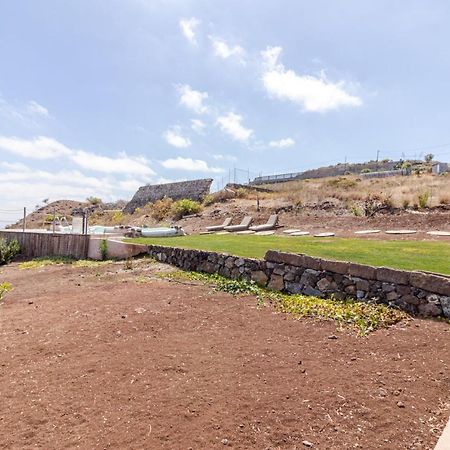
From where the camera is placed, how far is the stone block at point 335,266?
586 centimetres

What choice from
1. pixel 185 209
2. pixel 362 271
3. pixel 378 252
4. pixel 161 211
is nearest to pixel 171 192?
pixel 161 211

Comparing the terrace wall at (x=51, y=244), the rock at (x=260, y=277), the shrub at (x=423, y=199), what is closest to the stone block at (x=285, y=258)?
the rock at (x=260, y=277)

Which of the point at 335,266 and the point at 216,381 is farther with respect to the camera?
the point at 335,266

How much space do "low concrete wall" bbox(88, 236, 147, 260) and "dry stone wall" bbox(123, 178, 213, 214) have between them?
1326 centimetres

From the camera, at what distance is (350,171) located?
4044cm

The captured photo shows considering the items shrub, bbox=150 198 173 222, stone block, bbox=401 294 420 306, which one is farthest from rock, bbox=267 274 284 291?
shrub, bbox=150 198 173 222

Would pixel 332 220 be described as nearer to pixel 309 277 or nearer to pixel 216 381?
pixel 309 277

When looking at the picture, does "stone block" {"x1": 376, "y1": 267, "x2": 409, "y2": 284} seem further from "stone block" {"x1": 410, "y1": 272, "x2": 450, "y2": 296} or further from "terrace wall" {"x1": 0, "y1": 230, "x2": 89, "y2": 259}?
"terrace wall" {"x1": 0, "y1": 230, "x2": 89, "y2": 259}

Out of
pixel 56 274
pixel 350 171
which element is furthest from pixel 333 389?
pixel 350 171

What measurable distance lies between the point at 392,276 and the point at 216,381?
9.64ft

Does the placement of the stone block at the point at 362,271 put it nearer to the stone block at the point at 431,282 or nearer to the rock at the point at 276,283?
the stone block at the point at 431,282

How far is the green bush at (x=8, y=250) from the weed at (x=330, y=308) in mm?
9805

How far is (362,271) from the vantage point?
5.61m

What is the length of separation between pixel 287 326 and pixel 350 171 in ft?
125
